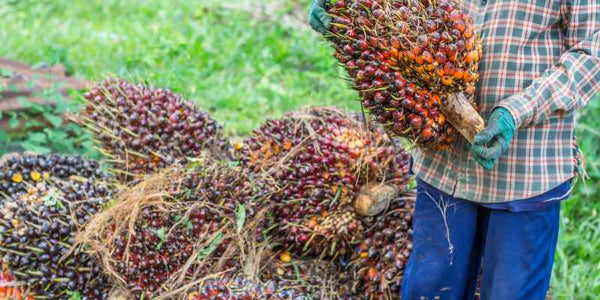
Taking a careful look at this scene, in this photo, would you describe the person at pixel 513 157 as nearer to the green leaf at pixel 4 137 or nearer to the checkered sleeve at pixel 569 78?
the checkered sleeve at pixel 569 78

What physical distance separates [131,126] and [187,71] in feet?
7.22

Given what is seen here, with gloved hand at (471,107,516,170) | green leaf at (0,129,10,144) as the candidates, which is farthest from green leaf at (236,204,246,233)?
green leaf at (0,129,10,144)

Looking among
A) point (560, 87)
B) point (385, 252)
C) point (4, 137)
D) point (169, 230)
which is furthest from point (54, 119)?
point (560, 87)

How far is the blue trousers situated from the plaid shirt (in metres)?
0.10

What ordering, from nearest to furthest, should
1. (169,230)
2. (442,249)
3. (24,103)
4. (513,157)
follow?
1. (513,157)
2. (442,249)
3. (169,230)
4. (24,103)

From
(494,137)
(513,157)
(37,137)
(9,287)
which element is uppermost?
(494,137)

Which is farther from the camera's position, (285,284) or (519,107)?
(285,284)

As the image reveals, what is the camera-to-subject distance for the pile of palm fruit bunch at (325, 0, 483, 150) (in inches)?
75.7

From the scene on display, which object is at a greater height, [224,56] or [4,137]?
[224,56]

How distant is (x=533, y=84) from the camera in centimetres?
200

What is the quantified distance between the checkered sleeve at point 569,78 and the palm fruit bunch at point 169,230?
4.02ft

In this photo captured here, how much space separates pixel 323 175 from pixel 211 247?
0.58 metres

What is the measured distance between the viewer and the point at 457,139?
2209 millimetres

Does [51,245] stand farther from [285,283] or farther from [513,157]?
[513,157]
